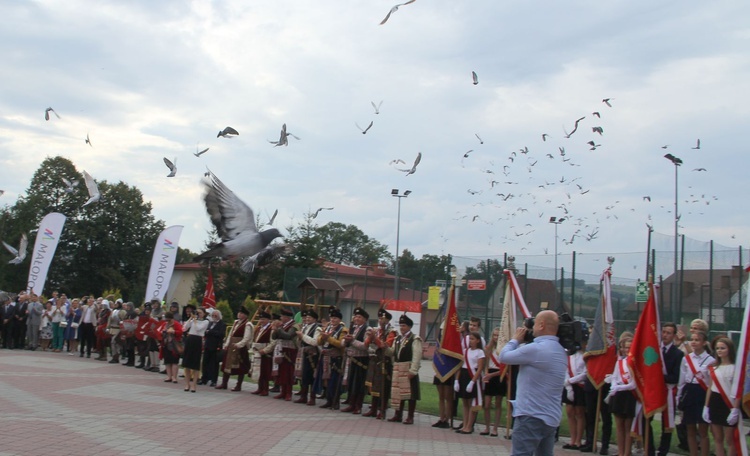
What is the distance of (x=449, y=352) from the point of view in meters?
13.2

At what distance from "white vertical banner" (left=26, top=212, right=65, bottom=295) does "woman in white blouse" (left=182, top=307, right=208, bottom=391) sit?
1304 cm

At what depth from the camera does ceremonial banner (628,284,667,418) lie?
33.8 feet

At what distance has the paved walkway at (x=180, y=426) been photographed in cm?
934

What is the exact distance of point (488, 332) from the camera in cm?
2322

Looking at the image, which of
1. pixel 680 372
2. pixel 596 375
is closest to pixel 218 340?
pixel 596 375

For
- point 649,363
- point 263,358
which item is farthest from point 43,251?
point 649,363

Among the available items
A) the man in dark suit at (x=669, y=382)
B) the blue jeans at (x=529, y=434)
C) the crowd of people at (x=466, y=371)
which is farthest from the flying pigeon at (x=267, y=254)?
the blue jeans at (x=529, y=434)

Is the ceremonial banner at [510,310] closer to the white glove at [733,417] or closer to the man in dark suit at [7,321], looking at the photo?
the white glove at [733,417]

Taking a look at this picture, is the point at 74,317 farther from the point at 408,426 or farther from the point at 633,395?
the point at 633,395

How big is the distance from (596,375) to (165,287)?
56.0 feet

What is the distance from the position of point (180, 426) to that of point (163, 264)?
597 inches

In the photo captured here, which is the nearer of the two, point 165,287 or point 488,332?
point 488,332

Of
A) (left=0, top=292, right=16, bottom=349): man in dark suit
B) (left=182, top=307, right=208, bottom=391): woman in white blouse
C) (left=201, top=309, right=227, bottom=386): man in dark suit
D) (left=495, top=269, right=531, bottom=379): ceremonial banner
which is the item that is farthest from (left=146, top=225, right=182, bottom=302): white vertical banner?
(left=495, top=269, right=531, bottom=379): ceremonial banner

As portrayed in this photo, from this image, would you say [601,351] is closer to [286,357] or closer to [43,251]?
[286,357]
